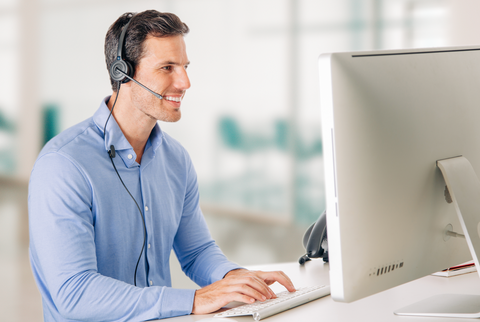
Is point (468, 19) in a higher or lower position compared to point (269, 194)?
higher

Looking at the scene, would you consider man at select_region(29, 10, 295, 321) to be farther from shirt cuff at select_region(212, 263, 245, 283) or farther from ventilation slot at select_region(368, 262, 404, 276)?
ventilation slot at select_region(368, 262, 404, 276)

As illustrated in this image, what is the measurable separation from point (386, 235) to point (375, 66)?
29 cm

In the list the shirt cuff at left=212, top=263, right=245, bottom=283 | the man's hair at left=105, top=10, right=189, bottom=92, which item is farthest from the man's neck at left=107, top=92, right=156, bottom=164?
the shirt cuff at left=212, top=263, right=245, bottom=283

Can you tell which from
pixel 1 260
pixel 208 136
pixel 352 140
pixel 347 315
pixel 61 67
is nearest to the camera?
pixel 352 140

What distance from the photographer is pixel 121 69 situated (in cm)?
139

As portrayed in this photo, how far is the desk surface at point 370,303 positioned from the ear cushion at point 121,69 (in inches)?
27.6

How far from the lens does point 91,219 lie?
3.89ft

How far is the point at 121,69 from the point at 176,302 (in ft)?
2.27

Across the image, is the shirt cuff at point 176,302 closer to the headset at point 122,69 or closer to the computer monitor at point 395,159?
the computer monitor at point 395,159

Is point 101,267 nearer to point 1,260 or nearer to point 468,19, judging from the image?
point 1,260

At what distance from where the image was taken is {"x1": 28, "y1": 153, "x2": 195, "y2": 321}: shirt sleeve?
1043 millimetres

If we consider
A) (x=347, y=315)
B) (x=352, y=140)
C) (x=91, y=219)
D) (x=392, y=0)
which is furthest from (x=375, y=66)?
(x=392, y=0)

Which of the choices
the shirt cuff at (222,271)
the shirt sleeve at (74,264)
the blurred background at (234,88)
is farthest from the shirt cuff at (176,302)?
the blurred background at (234,88)

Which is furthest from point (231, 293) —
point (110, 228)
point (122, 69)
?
point (122, 69)
